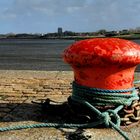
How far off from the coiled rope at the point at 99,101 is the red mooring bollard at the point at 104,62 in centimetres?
7

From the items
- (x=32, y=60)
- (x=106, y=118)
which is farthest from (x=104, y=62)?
(x=32, y=60)

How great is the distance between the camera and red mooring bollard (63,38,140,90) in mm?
4559

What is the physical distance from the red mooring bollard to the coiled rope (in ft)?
0.22

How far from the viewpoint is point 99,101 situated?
15.3 feet

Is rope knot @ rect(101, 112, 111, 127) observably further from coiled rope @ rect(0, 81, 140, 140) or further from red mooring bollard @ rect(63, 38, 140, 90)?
red mooring bollard @ rect(63, 38, 140, 90)

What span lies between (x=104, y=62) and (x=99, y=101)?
1.32 ft

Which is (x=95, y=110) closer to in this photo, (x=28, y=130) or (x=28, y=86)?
(x=28, y=130)

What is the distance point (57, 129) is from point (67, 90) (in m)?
2.21

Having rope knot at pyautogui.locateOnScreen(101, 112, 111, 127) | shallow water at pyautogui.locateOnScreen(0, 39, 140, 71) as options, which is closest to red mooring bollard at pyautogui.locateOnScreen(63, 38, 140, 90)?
rope knot at pyautogui.locateOnScreen(101, 112, 111, 127)

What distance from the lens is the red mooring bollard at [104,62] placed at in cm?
456

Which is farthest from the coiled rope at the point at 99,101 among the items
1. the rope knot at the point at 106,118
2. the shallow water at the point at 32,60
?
the shallow water at the point at 32,60

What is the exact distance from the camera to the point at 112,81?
15.4ft

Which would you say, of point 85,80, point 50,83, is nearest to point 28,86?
point 50,83

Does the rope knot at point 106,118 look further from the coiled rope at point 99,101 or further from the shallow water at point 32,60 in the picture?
the shallow water at point 32,60
